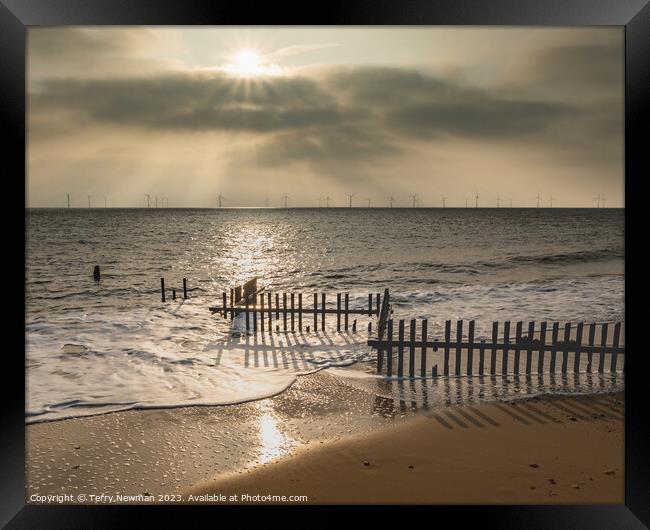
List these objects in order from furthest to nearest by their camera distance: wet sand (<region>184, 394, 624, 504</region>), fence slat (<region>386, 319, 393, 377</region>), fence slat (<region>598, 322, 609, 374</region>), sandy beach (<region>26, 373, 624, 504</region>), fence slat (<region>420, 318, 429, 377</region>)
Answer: fence slat (<region>386, 319, 393, 377</region>)
fence slat (<region>420, 318, 429, 377</region>)
fence slat (<region>598, 322, 609, 374</region>)
sandy beach (<region>26, 373, 624, 504</region>)
wet sand (<region>184, 394, 624, 504</region>)

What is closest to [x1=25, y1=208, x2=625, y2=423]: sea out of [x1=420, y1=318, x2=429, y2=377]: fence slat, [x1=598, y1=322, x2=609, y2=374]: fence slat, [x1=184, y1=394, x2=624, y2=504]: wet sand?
[x1=598, y1=322, x2=609, y2=374]: fence slat

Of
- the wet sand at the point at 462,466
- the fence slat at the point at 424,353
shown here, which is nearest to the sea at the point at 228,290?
the fence slat at the point at 424,353

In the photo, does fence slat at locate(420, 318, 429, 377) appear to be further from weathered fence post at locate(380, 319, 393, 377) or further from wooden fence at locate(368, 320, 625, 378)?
weathered fence post at locate(380, 319, 393, 377)

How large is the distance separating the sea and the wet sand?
2.84 m

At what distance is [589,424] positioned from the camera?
7812 mm

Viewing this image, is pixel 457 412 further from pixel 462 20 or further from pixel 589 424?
pixel 462 20

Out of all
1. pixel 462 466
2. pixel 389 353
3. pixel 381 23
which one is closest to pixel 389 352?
pixel 389 353

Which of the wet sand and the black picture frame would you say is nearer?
the black picture frame

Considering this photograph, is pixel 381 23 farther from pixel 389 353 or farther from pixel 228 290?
pixel 228 290

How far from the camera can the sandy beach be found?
5.93 meters

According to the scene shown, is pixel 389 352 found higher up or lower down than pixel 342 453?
higher up

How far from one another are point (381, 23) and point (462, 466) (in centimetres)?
543

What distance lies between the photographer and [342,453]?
6.84 metres
